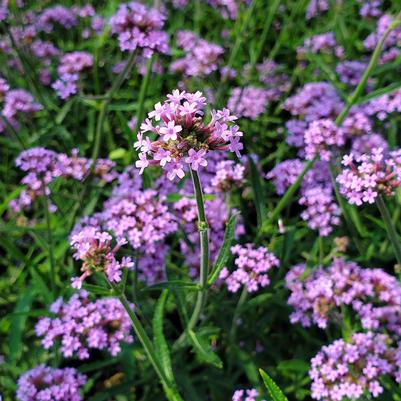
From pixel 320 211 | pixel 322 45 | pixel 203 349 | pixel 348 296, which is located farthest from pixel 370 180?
pixel 322 45

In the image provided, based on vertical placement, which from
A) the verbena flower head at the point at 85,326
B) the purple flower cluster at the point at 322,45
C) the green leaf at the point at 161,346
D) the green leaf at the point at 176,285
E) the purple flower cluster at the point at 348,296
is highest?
the purple flower cluster at the point at 322,45

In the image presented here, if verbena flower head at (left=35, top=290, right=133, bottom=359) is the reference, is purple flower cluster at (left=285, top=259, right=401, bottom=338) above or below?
above

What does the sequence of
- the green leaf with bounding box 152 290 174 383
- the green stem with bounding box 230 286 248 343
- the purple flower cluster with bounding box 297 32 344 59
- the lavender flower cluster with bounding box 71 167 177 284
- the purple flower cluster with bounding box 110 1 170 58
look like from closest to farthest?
the green leaf with bounding box 152 290 174 383 < the lavender flower cluster with bounding box 71 167 177 284 < the green stem with bounding box 230 286 248 343 < the purple flower cluster with bounding box 110 1 170 58 < the purple flower cluster with bounding box 297 32 344 59

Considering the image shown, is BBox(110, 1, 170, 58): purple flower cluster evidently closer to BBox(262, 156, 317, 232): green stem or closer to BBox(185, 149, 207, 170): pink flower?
BBox(262, 156, 317, 232): green stem

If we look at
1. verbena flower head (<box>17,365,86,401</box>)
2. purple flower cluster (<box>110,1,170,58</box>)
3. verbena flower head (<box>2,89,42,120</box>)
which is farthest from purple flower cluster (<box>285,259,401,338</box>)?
verbena flower head (<box>2,89,42,120</box>)

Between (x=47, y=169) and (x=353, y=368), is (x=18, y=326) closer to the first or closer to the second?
(x=47, y=169)

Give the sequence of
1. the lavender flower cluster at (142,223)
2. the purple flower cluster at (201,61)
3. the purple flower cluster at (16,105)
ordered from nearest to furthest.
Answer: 1. the lavender flower cluster at (142,223)
2. the purple flower cluster at (16,105)
3. the purple flower cluster at (201,61)

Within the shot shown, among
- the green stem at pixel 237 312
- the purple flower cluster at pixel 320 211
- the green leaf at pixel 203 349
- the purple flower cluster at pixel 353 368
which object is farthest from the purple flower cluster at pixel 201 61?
the purple flower cluster at pixel 353 368

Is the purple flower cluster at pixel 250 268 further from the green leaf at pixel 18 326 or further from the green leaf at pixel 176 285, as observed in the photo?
the green leaf at pixel 18 326
